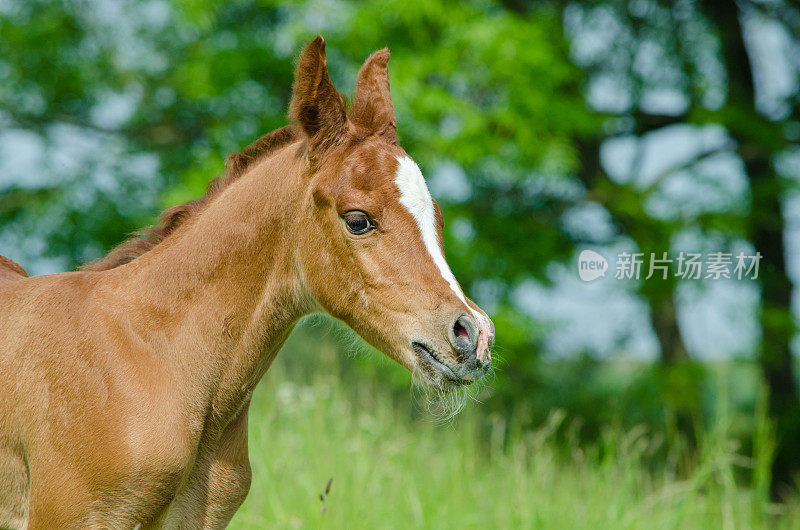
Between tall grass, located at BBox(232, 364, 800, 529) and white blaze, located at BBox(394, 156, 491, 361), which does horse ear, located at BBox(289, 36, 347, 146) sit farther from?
tall grass, located at BBox(232, 364, 800, 529)

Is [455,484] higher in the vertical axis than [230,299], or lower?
lower

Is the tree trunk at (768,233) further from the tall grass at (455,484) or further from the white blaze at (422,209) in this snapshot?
the white blaze at (422,209)

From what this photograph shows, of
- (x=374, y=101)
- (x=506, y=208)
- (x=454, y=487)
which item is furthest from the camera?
(x=506, y=208)

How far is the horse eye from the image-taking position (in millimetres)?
2371

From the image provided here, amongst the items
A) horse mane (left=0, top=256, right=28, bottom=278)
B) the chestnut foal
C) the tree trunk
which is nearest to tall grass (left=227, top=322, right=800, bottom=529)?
horse mane (left=0, top=256, right=28, bottom=278)

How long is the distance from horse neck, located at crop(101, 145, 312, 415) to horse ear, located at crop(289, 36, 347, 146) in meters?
0.13

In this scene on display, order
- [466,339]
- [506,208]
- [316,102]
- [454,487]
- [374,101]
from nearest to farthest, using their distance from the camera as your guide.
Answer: [466,339]
[316,102]
[374,101]
[454,487]
[506,208]

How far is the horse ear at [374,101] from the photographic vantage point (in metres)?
2.62

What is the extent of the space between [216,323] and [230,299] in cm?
9

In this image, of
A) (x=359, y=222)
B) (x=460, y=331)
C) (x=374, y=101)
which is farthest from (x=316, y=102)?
(x=460, y=331)

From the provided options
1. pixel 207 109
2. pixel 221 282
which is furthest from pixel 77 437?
pixel 207 109

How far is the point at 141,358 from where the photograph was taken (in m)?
2.44

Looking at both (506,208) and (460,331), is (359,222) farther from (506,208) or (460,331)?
(506,208)

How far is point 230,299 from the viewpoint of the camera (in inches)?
99.7
